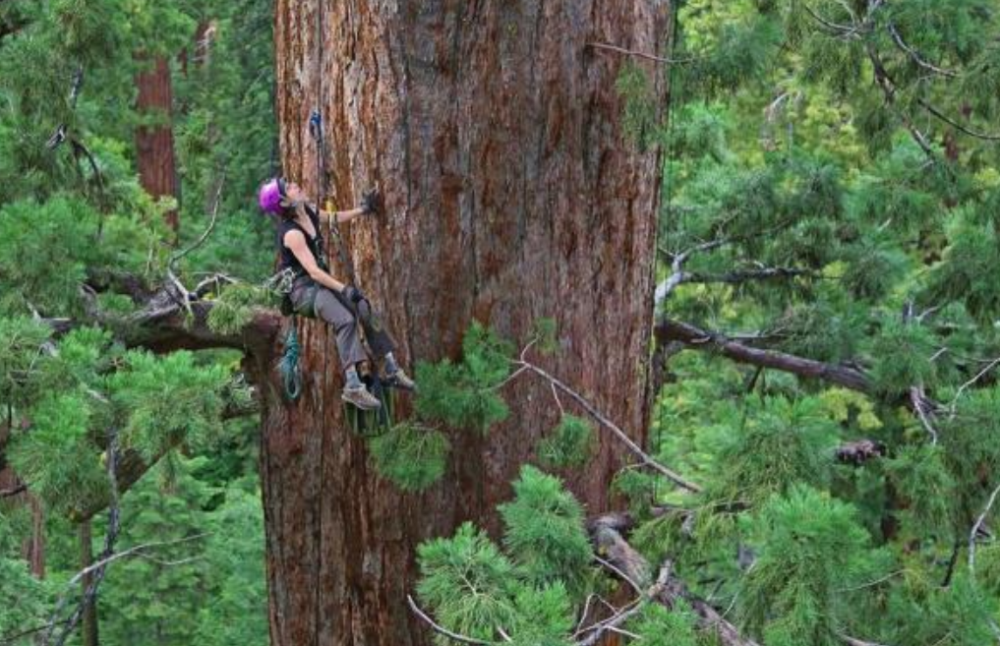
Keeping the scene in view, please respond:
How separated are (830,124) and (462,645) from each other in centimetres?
1325

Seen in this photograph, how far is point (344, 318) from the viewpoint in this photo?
15.1 ft

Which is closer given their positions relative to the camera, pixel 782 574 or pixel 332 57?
pixel 782 574

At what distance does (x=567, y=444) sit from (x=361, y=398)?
711 mm

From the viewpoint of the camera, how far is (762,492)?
3.79 meters

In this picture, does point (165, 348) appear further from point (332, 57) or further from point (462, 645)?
point (462, 645)

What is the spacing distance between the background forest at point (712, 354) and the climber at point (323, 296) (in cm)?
18

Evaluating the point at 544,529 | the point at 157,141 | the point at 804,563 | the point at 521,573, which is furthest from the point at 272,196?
the point at 157,141

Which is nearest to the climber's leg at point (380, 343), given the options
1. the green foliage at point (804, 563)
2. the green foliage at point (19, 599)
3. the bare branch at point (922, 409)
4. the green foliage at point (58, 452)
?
the green foliage at point (58, 452)

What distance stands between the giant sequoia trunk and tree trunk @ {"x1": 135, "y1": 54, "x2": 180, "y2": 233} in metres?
13.4

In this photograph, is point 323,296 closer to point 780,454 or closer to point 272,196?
point 272,196

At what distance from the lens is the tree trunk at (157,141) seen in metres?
18.5

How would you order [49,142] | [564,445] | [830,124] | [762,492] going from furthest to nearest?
[830,124], [49,142], [564,445], [762,492]

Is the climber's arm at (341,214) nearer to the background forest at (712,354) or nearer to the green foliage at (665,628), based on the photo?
the background forest at (712,354)

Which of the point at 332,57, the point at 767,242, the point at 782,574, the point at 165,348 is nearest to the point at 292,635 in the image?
the point at 165,348
